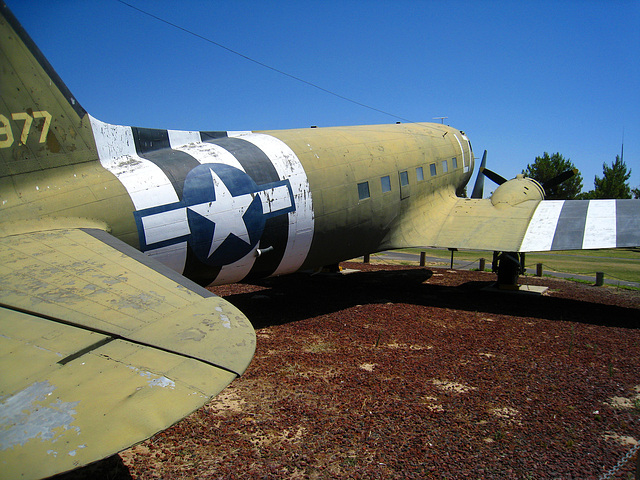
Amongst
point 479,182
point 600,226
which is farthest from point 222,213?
point 479,182

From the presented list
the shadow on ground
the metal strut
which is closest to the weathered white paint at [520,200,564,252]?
the metal strut

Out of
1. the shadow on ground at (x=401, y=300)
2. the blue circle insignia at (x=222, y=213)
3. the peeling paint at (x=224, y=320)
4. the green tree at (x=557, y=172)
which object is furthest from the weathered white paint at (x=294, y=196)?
the green tree at (x=557, y=172)

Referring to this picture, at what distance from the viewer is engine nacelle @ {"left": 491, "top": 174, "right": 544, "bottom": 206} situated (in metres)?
14.8

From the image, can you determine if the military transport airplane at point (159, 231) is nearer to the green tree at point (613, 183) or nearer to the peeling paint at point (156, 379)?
the peeling paint at point (156, 379)

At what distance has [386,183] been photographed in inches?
487

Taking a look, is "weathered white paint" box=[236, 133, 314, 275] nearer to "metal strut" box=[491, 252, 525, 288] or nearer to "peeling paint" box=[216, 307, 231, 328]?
"peeling paint" box=[216, 307, 231, 328]

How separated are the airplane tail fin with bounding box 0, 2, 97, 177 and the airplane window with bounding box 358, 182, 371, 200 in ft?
21.9

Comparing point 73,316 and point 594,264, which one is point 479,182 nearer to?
point 594,264

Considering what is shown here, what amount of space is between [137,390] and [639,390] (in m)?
8.03

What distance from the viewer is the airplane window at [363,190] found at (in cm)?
1145

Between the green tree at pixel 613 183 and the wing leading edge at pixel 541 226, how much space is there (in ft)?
138

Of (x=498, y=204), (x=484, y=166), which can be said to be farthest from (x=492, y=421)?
(x=484, y=166)

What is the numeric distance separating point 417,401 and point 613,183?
173 ft

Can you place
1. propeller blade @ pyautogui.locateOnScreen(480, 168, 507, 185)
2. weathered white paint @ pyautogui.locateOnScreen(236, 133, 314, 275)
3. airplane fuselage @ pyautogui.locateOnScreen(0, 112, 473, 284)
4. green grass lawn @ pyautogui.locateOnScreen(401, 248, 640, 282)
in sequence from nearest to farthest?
airplane fuselage @ pyautogui.locateOnScreen(0, 112, 473, 284), weathered white paint @ pyautogui.locateOnScreen(236, 133, 314, 275), propeller blade @ pyautogui.locateOnScreen(480, 168, 507, 185), green grass lawn @ pyautogui.locateOnScreen(401, 248, 640, 282)
